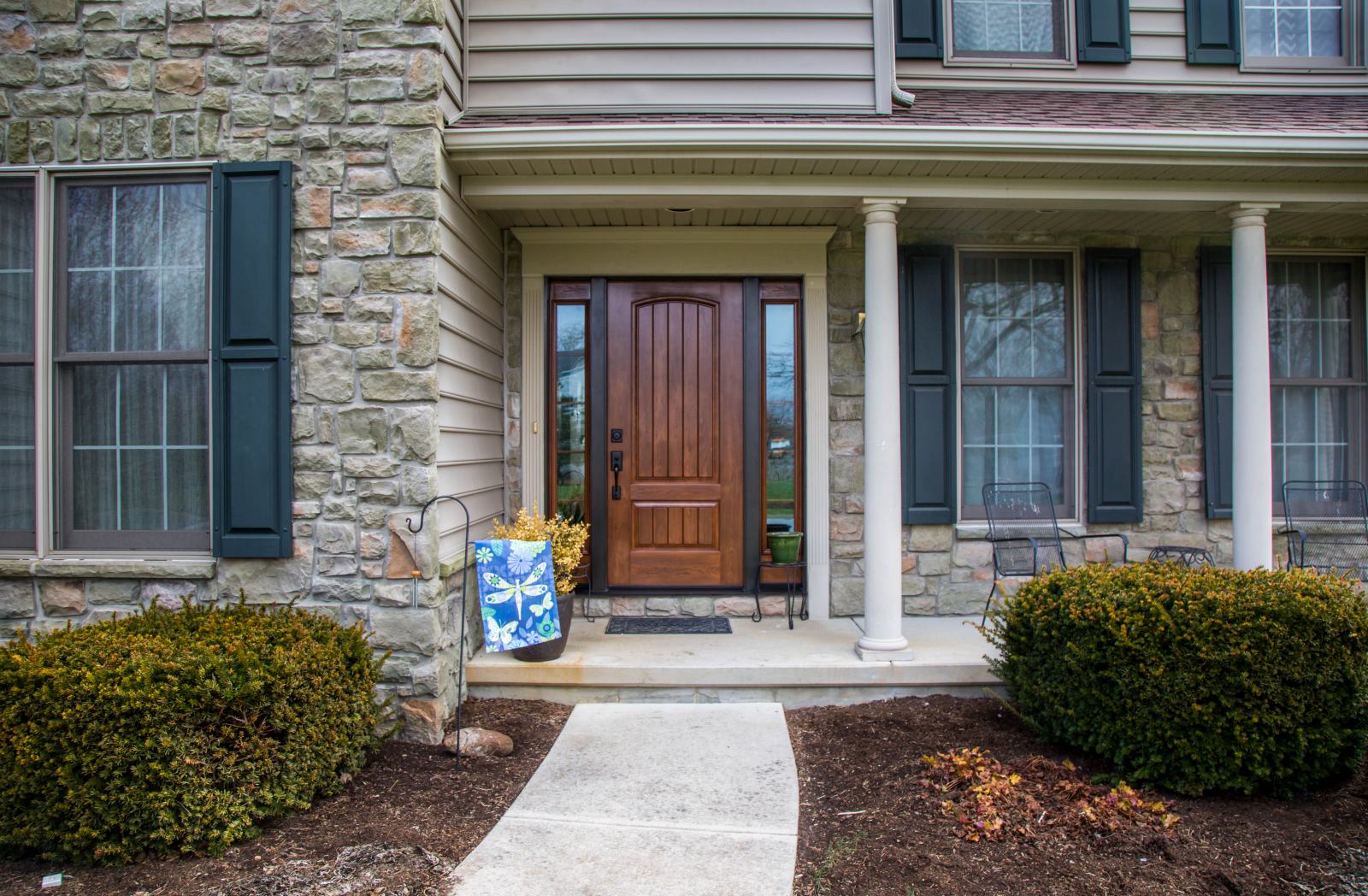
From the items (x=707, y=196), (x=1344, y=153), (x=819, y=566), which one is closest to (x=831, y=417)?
(x=819, y=566)

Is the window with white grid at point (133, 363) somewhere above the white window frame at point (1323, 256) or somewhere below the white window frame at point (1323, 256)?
below

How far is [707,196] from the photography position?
4188 millimetres

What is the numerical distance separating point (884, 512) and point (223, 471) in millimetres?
3056

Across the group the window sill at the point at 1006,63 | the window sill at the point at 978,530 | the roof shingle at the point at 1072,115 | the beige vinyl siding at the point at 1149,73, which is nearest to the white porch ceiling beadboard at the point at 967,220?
the roof shingle at the point at 1072,115

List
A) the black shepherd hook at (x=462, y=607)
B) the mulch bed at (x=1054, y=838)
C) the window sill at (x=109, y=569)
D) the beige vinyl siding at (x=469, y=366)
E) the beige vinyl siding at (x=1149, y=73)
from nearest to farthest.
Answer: the mulch bed at (x=1054, y=838), the black shepherd hook at (x=462, y=607), the window sill at (x=109, y=569), the beige vinyl siding at (x=469, y=366), the beige vinyl siding at (x=1149, y=73)

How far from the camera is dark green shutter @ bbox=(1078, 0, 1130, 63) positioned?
508 cm

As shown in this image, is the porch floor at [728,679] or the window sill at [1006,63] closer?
the porch floor at [728,679]

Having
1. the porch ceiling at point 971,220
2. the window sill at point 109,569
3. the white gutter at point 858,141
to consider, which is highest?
the white gutter at point 858,141

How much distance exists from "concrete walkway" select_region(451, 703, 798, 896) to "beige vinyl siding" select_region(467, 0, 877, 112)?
3.05m

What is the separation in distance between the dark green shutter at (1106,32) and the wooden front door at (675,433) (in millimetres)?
2628

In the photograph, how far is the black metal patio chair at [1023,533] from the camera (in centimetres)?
490

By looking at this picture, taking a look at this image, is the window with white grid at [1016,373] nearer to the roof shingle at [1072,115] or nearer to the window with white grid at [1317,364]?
the roof shingle at [1072,115]

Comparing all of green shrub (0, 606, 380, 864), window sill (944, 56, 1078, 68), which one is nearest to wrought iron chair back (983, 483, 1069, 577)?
window sill (944, 56, 1078, 68)

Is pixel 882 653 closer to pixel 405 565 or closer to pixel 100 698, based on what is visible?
pixel 405 565
